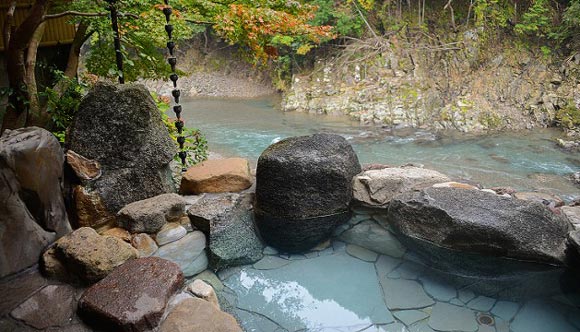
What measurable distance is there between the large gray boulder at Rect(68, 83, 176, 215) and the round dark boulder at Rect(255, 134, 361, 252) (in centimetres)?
94

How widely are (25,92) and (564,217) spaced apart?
4.46 metres

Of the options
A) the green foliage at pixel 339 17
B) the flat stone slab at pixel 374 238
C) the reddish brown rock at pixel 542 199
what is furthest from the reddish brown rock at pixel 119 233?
the green foliage at pixel 339 17

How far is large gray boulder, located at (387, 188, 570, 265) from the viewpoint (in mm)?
2844

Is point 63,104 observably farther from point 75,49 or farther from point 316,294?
point 316,294

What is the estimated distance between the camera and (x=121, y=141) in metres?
3.18

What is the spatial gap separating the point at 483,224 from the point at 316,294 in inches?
53.2

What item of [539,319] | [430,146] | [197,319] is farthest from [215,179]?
[430,146]

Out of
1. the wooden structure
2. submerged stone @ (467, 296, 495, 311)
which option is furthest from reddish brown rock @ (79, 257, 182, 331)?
the wooden structure

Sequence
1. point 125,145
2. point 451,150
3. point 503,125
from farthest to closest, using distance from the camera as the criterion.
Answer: point 503,125 → point 451,150 → point 125,145

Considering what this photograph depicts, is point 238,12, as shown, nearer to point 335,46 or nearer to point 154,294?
point 154,294

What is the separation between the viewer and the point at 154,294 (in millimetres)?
2377

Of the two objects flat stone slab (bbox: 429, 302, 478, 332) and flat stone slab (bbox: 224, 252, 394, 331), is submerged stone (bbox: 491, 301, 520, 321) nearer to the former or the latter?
flat stone slab (bbox: 429, 302, 478, 332)

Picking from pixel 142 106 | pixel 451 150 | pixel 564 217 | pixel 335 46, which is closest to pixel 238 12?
pixel 142 106

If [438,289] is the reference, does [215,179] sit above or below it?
above
